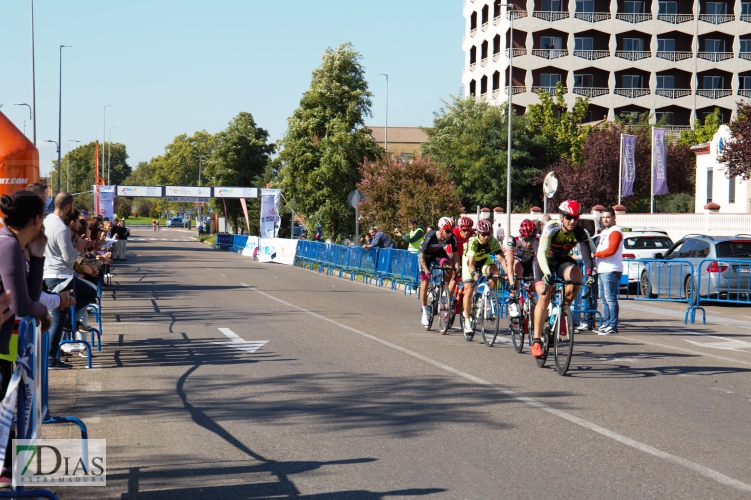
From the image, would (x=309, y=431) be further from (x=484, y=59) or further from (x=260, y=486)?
(x=484, y=59)

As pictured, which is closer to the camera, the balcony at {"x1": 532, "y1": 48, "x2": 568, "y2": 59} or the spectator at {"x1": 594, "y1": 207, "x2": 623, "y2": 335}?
the spectator at {"x1": 594, "y1": 207, "x2": 623, "y2": 335}

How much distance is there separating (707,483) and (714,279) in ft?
48.7

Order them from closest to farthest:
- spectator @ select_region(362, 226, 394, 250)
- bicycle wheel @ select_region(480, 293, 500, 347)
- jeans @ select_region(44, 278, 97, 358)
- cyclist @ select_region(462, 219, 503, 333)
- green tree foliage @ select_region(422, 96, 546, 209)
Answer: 1. jeans @ select_region(44, 278, 97, 358)
2. bicycle wheel @ select_region(480, 293, 500, 347)
3. cyclist @ select_region(462, 219, 503, 333)
4. spectator @ select_region(362, 226, 394, 250)
5. green tree foliage @ select_region(422, 96, 546, 209)

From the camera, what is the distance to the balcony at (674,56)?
74.9 metres

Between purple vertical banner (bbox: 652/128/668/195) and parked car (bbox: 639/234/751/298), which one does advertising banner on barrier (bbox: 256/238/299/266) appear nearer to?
purple vertical banner (bbox: 652/128/668/195)

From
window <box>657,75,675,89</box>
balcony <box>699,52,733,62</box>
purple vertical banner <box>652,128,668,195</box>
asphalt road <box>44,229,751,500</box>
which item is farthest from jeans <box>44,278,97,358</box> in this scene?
balcony <box>699,52,733,62</box>

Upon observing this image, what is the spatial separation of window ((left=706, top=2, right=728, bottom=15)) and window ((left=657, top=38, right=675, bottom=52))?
145 inches

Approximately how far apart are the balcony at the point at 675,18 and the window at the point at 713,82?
4.94m

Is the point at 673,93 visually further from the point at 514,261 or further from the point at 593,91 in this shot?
the point at 514,261

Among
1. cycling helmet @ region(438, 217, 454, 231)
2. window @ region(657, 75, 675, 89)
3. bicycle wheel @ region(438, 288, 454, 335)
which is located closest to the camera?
bicycle wheel @ region(438, 288, 454, 335)

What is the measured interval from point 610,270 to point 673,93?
211 ft

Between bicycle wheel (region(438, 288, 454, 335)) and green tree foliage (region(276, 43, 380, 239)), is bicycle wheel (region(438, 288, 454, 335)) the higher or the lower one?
the lower one

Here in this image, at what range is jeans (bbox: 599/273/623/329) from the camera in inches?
598

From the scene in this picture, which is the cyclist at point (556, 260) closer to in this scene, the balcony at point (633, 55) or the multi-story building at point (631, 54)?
the multi-story building at point (631, 54)
